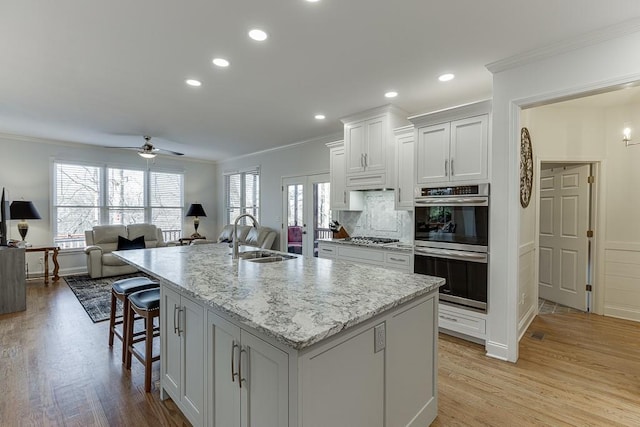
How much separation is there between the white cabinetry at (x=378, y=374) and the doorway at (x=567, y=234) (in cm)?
329

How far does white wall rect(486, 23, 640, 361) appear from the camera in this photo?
2459 millimetres

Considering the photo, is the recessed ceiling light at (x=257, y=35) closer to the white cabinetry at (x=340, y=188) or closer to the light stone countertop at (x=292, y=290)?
the light stone countertop at (x=292, y=290)

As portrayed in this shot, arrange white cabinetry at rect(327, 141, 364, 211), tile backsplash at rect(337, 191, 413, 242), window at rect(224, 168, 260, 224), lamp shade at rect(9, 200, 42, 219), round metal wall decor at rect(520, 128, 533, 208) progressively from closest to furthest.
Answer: round metal wall decor at rect(520, 128, 533, 208), tile backsplash at rect(337, 191, 413, 242), white cabinetry at rect(327, 141, 364, 211), lamp shade at rect(9, 200, 42, 219), window at rect(224, 168, 260, 224)

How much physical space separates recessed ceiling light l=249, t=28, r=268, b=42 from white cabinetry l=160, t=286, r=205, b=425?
1.96m

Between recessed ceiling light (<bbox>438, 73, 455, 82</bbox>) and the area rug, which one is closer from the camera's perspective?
recessed ceiling light (<bbox>438, 73, 455, 82</bbox>)

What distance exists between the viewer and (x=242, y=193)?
763cm

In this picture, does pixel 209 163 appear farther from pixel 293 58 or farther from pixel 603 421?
pixel 603 421

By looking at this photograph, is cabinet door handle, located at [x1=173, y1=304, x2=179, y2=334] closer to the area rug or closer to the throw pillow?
the area rug

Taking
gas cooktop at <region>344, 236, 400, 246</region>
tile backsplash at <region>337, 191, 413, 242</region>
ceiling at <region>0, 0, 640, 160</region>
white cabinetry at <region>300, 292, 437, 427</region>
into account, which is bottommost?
white cabinetry at <region>300, 292, 437, 427</region>

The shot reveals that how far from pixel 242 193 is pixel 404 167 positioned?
482cm

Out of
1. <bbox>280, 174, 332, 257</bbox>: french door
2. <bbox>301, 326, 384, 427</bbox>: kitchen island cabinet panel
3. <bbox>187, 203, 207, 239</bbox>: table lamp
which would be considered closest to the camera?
<bbox>301, 326, 384, 427</bbox>: kitchen island cabinet panel

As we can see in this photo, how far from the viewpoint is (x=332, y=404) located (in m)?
1.28

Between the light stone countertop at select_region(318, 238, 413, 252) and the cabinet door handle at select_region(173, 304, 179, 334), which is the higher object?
the light stone countertop at select_region(318, 238, 413, 252)

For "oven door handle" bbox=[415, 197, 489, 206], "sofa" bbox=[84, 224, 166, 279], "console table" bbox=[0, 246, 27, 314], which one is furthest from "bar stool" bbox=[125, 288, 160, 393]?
"sofa" bbox=[84, 224, 166, 279]
